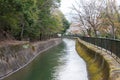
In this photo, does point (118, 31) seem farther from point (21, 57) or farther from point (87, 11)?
point (21, 57)

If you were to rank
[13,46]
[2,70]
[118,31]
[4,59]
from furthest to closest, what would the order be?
[118,31]
[13,46]
[4,59]
[2,70]

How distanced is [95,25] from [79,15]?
7.02 metres

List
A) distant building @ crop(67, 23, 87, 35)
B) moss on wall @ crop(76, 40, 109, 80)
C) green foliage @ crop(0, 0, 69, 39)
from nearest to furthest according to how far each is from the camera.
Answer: moss on wall @ crop(76, 40, 109, 80), green foliage @ crop(0, 0, 69, 39), distant building @ crop(67, 23, 87, 35)

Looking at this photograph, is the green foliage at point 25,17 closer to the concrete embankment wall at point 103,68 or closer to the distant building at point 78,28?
the concrete embankment wall at point 103,68

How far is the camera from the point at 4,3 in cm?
1972

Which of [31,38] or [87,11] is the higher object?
[87,11]

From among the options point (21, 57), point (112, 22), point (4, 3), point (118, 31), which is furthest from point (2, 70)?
point (118, 31)

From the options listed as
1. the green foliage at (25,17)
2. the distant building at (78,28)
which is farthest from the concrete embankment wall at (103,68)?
the distant building at (78,28)

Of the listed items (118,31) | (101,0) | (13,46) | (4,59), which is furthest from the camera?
(101,0)

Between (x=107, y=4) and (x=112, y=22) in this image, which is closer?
(x=112, y=22)

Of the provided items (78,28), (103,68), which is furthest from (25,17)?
(78,28)

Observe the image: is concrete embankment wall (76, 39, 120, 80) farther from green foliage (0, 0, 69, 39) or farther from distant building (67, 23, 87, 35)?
distant building (67, 23, 87, 35)

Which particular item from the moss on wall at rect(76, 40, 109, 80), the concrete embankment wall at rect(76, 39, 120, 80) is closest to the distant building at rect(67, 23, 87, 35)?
the moss on wall at rect(76, 40, 109, 80)

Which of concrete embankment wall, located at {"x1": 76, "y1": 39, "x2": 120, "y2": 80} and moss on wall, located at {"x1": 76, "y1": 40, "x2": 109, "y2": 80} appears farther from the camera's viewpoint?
moss on wall, located at {"x1": 76, "y1": 40, "x2": 109, "y2": 80}
